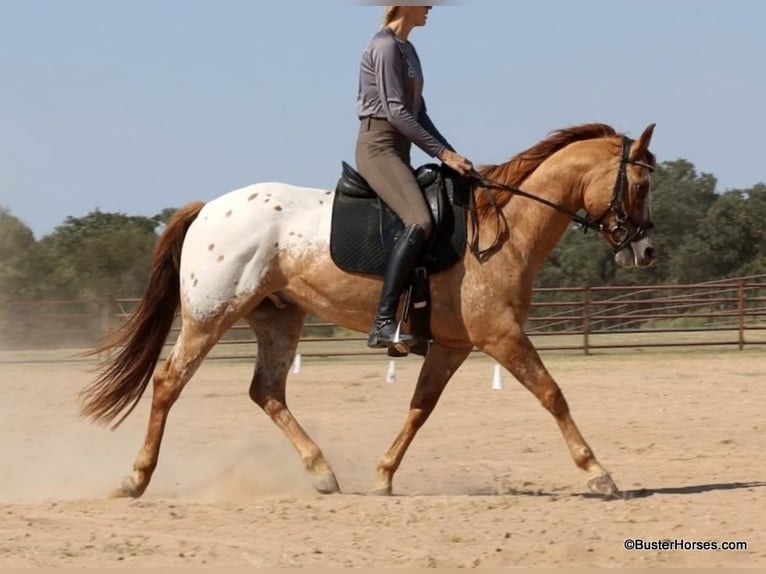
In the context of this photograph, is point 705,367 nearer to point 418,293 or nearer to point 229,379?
point 229,379

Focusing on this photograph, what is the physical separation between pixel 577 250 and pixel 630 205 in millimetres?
30468

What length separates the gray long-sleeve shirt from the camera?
24.7 feet

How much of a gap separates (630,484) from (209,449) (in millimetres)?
3642

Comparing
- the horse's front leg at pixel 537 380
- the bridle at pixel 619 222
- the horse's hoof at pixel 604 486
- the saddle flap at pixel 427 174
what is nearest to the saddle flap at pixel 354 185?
the saddle flap at pixel 427 174

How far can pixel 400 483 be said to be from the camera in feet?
28.0

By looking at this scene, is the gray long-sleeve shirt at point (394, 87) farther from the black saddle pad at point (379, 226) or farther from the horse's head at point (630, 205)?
the horse's head at point (630, 205)

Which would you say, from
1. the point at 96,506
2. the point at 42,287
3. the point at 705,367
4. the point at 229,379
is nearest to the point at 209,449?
the point at 96,506

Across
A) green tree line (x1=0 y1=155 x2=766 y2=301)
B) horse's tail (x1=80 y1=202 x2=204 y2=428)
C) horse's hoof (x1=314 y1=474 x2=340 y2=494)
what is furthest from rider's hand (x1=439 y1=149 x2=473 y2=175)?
green tree line (x1=0 y1=155 x2=766 y2=301)

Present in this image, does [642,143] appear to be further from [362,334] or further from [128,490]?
[362,334]

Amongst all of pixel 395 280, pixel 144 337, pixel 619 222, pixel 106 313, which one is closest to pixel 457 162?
pixel 395 280

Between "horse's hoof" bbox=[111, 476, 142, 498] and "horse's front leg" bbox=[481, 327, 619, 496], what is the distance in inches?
94.2

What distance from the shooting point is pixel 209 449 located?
399 inches

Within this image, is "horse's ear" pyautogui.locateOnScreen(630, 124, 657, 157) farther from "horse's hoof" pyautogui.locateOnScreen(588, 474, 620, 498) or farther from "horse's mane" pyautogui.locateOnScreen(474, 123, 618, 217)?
"horse's hoof" pyautogui.locateOnScreen(588, 474, 620, 498)

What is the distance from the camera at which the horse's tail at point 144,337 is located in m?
8.40
